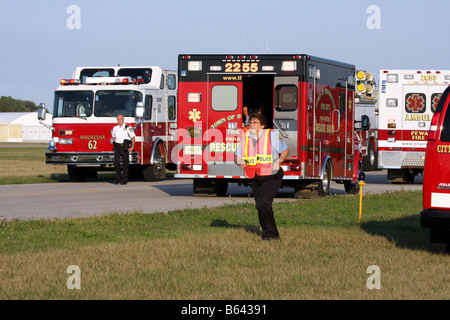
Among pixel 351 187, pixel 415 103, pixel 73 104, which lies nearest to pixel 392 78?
pixel 415 103

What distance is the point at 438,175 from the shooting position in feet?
35.2

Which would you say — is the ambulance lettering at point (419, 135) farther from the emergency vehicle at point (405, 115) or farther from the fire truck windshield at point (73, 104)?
the fire truck windshield at point (73, 104)

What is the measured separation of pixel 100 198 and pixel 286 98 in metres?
5.01

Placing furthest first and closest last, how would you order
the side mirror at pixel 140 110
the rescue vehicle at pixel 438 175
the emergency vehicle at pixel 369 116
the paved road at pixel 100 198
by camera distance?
the emergency vehicle at pixel 369 116
the side mirror at pixel 140 110
the paved road at pixel 100 198
the rescue vehicle at pixel 438 175

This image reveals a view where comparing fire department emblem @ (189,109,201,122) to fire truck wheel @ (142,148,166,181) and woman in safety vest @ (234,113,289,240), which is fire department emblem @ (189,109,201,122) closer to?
fire truck wheel @ (142,148,166,181)

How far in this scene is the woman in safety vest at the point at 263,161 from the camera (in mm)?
12031

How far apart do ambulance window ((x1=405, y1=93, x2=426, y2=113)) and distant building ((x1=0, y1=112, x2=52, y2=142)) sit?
389 ft

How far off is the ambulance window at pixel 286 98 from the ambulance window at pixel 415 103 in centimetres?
824

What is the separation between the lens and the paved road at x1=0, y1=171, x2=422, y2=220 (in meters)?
17.7

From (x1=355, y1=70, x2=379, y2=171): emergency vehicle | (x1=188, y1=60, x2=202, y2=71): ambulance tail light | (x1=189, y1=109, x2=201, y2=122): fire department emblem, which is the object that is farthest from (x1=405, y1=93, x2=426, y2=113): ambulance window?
(x1=189, y1=109, x2=201, y2=122): fire department emblem

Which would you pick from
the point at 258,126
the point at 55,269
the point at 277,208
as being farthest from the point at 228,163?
the point at 55,269

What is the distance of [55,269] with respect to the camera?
9641 millimetres

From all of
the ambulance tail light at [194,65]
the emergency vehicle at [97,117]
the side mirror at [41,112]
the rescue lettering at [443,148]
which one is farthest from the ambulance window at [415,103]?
the rescue lettering at [443,148]
